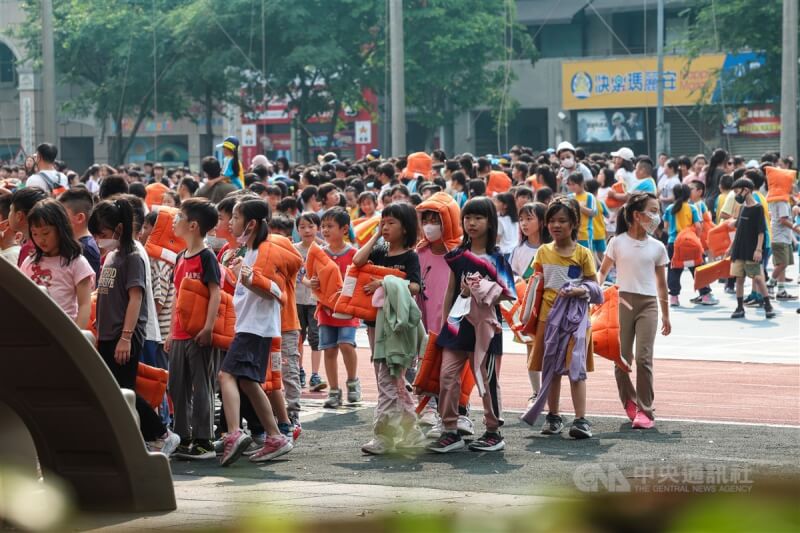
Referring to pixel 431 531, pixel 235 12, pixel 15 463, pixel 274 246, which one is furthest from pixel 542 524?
pixel 235 12

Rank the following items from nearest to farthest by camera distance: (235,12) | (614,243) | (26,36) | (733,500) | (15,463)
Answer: (733,500), (15,463), (614,243), (235,12), (26,36)

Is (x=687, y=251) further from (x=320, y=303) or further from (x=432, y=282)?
(x=432, y=282)

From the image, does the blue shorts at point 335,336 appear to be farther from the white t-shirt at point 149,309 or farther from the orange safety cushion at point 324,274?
the white t-shirt at point 149,309

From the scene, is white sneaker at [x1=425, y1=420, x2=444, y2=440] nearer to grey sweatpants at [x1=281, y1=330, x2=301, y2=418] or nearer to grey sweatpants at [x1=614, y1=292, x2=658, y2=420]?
grey sweatpants at [x1=281, y1=330, x2=301, y2=418]

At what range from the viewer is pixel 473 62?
44906 millimetres

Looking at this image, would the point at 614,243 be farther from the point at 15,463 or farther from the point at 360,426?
the point at 15,463

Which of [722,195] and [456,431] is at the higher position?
[722,195]

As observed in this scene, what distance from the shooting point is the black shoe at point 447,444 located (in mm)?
8562

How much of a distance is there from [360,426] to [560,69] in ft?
146

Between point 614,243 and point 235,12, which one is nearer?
point 614,243

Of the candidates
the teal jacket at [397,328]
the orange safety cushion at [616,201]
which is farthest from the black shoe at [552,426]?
the orange safety cushion at [616,201]

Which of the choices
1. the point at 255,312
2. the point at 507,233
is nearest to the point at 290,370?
the point at 255,312

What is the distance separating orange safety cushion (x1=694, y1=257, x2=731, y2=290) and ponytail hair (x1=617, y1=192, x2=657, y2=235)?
8024 millimetres

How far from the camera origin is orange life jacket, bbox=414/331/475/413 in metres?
8.76
